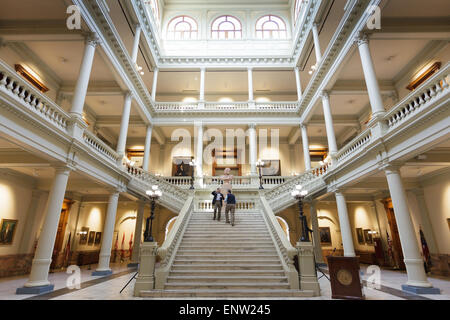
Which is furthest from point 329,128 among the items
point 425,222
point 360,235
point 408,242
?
point 360,235

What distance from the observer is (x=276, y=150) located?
20500mm

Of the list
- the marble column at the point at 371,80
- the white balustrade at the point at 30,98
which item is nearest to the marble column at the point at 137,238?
the white balustrade at the point at 30,98

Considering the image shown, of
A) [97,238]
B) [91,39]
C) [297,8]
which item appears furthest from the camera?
[297,8]

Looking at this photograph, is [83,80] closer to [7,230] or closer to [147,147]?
[7,230]

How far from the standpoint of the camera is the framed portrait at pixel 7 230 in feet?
33.0

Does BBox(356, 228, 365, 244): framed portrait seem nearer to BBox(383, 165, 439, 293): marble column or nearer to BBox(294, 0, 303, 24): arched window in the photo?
BBox(383, 165, 439, 293): marble column

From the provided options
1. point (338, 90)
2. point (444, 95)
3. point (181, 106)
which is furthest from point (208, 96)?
point (444, 95)

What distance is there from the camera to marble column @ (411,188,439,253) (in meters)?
11.0

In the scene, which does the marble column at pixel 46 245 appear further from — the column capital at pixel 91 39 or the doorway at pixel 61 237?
the doorway at pixel 61 237

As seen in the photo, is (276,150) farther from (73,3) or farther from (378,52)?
(73,3)

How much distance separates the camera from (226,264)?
7512mm

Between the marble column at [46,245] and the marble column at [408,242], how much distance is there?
1028cm

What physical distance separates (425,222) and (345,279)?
27.8 feet

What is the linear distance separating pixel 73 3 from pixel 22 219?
9552mm
